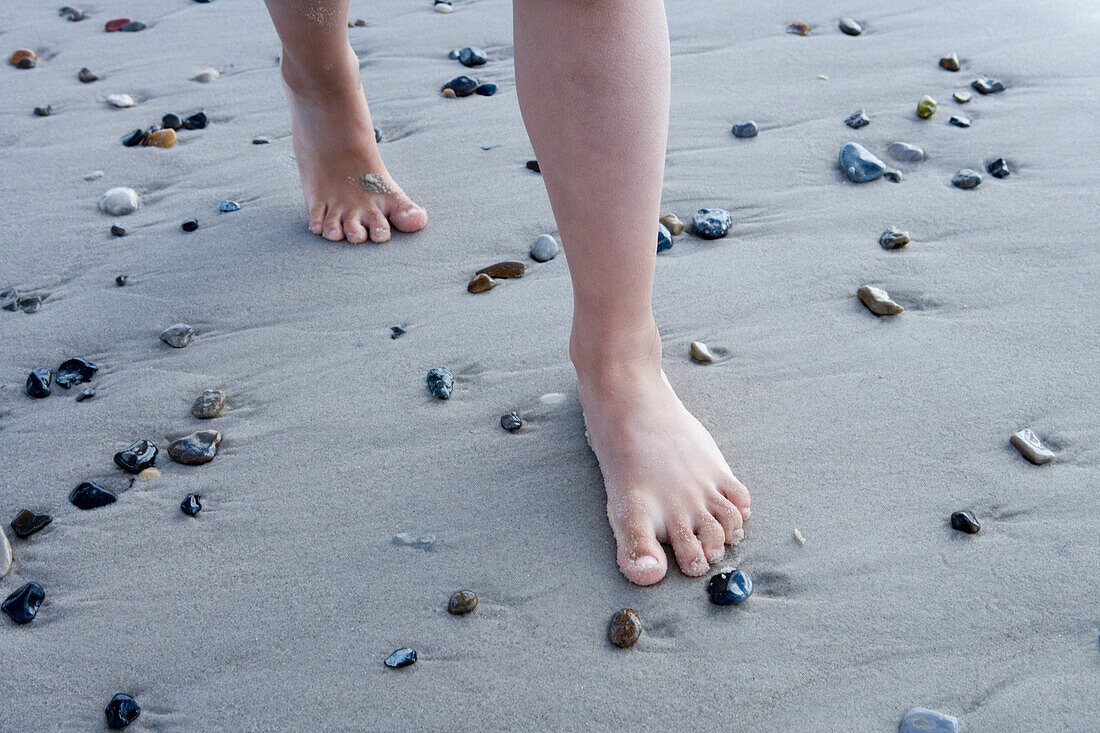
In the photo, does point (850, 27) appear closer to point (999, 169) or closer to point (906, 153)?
point (906, 153)

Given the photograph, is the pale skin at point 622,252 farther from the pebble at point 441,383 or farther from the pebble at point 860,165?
the pebble at point 860,165

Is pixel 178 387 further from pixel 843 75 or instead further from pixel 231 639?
pixel 843 75

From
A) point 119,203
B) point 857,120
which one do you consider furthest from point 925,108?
point 119,203

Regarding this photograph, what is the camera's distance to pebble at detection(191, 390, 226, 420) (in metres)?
1.74

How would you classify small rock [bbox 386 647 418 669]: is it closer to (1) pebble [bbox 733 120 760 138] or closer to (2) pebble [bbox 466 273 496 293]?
(2) pebble [bbox 466 273 496 293]

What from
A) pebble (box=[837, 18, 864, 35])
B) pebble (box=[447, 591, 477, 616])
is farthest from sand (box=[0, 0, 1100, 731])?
pebble (box=[837, 18, 864, 35])

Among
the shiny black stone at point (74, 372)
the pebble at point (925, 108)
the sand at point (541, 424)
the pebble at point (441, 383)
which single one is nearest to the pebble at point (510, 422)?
the sand at point (541, 424)

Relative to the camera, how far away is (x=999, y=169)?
7.58ft

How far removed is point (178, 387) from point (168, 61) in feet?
6.76

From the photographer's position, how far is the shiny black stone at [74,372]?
1.84m

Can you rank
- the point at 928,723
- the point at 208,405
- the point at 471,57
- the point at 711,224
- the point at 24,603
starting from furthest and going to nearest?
the point at 471,57, the point at 711,224, the point at 208,405, the point at 24,603, the point at 928,723

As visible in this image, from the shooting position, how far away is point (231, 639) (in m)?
1.31

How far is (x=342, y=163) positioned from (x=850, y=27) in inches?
80.1

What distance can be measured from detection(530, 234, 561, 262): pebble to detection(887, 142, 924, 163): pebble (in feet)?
3.64
